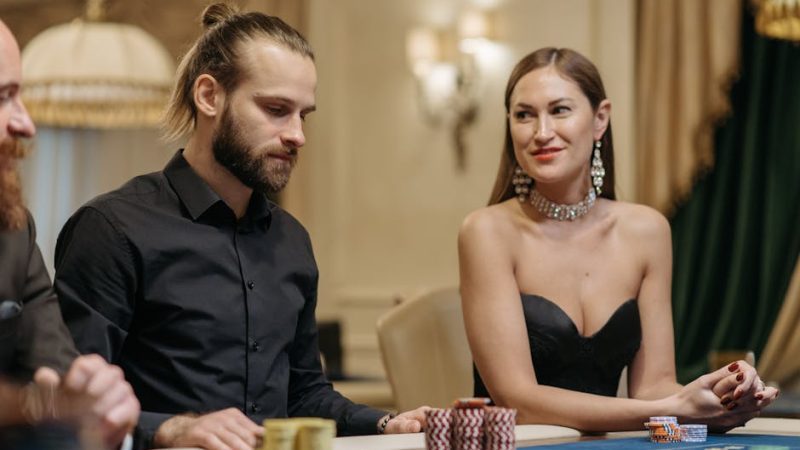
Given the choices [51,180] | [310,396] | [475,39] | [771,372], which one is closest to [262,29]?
[310,396]

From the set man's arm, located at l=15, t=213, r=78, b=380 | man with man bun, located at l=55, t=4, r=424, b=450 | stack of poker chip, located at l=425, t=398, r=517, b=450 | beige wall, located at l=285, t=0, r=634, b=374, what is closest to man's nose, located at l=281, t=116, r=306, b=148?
man with man bun, located at l=55, t=4, r=424, b=450

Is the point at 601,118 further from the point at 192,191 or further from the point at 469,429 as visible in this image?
the point at 469,429

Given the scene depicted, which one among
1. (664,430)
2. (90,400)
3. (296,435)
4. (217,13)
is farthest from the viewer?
(217,13)

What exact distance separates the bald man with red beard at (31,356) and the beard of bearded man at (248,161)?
1.95 ft

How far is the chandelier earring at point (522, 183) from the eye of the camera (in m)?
3.22

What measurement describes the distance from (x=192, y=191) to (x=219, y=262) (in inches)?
6.3

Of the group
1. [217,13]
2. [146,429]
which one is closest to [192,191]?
[217,13]

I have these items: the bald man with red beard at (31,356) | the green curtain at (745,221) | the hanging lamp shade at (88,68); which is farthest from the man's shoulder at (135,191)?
the green curtain at (745,221)

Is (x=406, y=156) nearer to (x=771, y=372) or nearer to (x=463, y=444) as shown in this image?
(x=771, y=372)

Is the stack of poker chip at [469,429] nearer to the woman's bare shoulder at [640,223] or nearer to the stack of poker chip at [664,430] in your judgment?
the stack of poker chip at [664,430]

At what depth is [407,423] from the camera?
230cm

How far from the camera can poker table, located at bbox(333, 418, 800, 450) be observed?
2.11 meters

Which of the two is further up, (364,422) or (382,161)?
(364,422)

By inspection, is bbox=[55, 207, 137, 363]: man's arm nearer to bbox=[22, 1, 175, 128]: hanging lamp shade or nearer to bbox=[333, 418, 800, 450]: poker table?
bbox=[333, 418, 800, 450]: poker table
